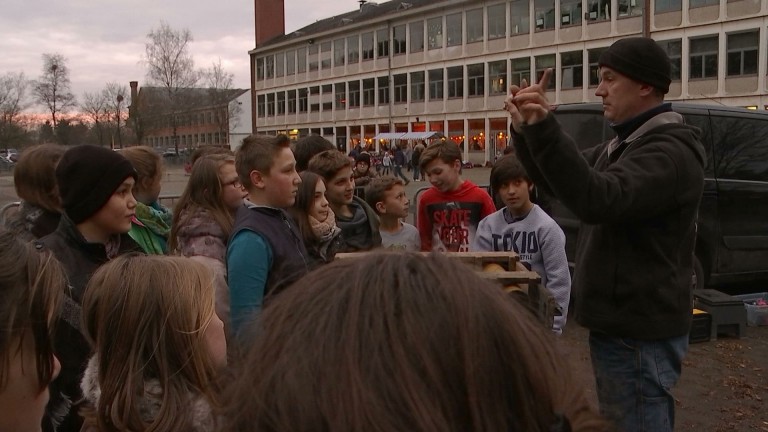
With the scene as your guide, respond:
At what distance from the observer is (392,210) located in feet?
17.0

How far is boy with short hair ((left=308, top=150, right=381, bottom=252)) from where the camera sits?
4.74m

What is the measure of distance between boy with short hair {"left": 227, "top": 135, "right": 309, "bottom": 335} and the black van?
14.1ft

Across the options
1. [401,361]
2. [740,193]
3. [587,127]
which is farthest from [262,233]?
[740,193]

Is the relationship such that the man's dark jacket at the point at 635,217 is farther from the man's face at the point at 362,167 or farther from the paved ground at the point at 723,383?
the man's face at the point at 362,167

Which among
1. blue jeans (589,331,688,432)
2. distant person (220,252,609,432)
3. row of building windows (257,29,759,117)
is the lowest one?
blue jeans (589,331,688,432)

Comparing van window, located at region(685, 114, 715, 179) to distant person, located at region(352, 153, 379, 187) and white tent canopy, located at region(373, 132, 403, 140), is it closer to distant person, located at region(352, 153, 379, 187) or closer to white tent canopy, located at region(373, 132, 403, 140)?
distant person, located at region(352, 153, 379, 187)

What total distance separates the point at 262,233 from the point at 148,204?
2122 mm

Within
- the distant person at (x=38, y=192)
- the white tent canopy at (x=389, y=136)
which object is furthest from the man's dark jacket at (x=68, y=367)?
the white tent canopy at (x=389, y=136)

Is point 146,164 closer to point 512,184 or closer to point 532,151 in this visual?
point 512,184

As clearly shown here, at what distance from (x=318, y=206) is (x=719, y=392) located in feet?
11.8

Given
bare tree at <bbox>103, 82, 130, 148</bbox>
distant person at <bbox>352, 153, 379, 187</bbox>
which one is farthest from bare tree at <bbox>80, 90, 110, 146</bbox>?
distant person at <bbox>352, 153, 379, 187</bbox>

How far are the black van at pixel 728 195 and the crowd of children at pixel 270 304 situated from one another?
3.04 m

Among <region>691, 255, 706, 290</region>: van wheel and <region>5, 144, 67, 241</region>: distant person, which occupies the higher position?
<region>5, 144, 67, 241</region>: distant person

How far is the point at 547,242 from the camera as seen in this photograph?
423 cm
